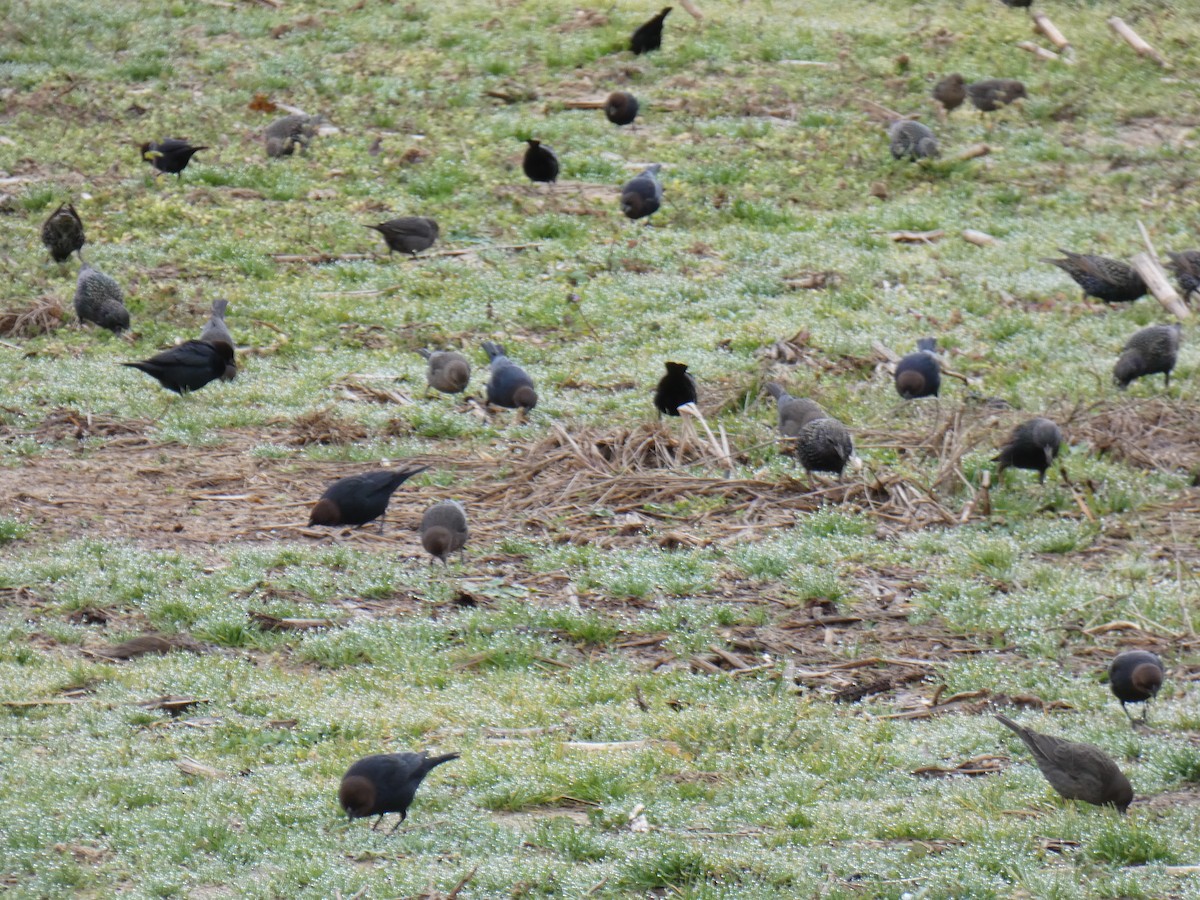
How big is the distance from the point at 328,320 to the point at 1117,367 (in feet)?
27.6

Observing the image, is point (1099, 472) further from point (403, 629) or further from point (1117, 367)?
point (403, 629)

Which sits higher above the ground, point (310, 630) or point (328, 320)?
point (310, 630)

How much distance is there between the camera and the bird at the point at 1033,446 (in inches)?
477

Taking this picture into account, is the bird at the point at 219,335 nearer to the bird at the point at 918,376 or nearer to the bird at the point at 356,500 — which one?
the bird at the point at 356,500

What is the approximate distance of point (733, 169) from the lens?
22016 millimetres

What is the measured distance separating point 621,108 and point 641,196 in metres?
3.74

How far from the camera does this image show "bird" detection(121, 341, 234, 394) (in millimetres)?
14688

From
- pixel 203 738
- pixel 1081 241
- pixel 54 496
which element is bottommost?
pixel 1081 241

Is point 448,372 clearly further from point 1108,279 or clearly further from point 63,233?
point 1108,279

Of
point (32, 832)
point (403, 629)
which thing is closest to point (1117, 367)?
point (403, 629)

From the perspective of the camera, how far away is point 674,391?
13.8m

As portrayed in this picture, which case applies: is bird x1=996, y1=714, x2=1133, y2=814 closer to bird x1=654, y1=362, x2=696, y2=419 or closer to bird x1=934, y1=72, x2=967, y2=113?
bird x1=654, y1=362, x2=696, y2=419

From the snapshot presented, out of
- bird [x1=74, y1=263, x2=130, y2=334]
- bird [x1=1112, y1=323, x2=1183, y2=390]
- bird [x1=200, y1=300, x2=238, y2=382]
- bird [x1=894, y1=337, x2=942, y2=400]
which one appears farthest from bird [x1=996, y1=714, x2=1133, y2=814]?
bird [x1=74, y1=263, x2=130, y2=334]

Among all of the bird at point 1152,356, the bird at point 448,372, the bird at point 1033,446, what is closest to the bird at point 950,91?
the bird at point 1152,356
